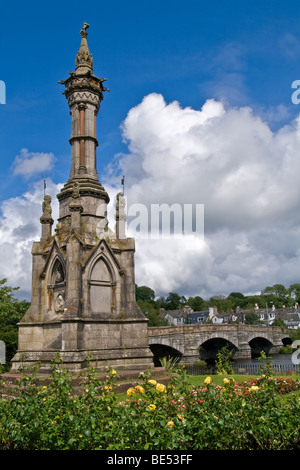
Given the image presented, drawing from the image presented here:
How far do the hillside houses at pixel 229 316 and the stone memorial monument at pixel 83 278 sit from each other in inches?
3266

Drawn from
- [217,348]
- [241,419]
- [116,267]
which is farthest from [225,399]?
[217,348]

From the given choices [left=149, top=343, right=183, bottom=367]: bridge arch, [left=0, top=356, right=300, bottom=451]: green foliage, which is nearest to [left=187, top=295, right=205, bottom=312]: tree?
[left=149, top=343, right=183, bottom=367]: bridge arch

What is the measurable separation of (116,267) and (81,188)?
10.6 ft

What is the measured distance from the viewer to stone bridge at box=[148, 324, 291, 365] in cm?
4216

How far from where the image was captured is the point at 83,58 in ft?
54.0

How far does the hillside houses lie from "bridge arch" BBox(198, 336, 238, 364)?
37.8m

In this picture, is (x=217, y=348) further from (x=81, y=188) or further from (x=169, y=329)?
(x=81, y=188)

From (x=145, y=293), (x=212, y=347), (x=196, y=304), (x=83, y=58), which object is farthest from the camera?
(x=196, y=304)

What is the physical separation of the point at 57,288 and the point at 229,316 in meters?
93.2

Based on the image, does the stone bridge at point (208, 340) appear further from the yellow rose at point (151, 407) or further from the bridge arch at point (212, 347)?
the yellow rose at point (151, 407)

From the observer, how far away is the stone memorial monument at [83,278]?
1317 centimetres

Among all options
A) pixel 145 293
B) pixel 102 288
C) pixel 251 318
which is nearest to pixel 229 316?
pixel 251 318

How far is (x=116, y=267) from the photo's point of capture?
47.8 ft

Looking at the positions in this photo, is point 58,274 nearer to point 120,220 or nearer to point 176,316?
point 120,220
